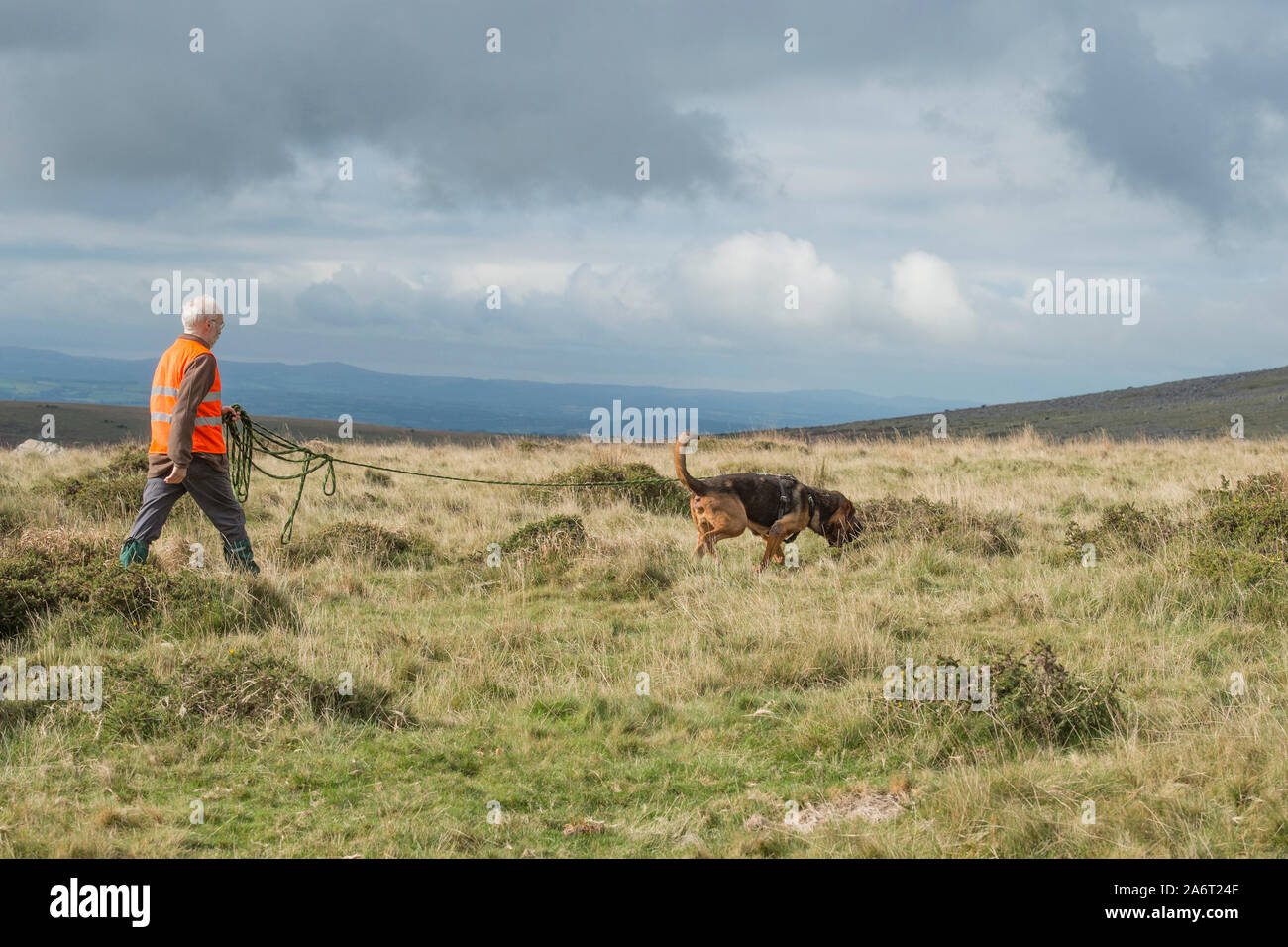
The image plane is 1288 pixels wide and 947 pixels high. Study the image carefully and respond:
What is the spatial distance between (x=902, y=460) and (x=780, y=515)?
10.5 m

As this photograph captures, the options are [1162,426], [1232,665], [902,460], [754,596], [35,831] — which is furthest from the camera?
[1162,426]

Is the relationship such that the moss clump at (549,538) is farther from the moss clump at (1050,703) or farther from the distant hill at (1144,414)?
the distant hill at (1144,414)

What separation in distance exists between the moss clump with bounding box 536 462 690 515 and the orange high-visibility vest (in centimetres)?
493

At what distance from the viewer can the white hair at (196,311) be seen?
7598 mm

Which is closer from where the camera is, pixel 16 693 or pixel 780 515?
pixel 16 693

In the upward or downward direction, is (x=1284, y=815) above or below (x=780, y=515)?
below

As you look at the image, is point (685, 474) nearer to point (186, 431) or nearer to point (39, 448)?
point (186, 431)

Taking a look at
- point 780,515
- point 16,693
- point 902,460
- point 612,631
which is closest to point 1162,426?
point 902,460

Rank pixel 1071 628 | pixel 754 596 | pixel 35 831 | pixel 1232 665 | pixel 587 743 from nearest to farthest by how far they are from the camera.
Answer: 1. pixel 35 831
2. pixel 587 743
3. pixel 1232 665
4. pixel 1071 628
5. pixel 754 596

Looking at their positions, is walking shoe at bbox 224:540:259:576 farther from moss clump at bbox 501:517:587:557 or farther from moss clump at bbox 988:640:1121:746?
moss clump at bbox 988:640:1121:746

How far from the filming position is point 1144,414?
162ft

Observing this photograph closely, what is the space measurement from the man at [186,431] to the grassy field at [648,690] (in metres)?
0.53

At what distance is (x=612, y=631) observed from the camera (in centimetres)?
723
